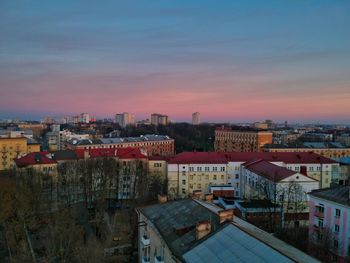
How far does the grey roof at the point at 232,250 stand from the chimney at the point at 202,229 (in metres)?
0.69

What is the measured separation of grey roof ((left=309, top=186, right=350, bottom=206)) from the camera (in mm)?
24703

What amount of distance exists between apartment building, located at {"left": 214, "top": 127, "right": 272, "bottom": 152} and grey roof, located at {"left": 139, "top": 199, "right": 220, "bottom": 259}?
7444cm

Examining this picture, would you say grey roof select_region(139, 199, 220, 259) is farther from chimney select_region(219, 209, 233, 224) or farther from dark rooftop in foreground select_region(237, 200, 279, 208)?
dark rooftop in foreground select_region(237, 200, 279, 208)

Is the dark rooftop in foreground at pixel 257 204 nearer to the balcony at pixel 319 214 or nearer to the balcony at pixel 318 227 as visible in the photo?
the balcony at pixel 318 227

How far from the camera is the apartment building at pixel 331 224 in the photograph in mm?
23219

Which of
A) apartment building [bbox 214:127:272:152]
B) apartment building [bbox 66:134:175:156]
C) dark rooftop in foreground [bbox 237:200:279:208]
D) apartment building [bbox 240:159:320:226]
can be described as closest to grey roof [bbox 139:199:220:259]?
dark rooftop in foreground [bbox 237:200:279:208]

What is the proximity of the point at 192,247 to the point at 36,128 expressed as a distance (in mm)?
167115

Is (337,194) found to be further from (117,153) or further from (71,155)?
(71,155)

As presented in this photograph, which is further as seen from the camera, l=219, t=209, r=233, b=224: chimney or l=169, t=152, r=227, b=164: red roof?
l=169, t=152, r=227, b=164: red roof

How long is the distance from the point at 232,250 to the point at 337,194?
17400 millimetres

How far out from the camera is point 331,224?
25422 mm

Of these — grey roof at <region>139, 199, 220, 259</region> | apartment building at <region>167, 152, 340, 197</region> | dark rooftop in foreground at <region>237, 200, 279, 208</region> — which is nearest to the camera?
grey roof at <region>139, 199, 220, 259</region>

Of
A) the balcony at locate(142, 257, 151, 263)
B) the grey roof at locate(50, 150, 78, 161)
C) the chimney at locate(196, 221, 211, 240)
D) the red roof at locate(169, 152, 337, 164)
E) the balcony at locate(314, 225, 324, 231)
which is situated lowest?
the balcony at locate(314, 225, 324, 231)

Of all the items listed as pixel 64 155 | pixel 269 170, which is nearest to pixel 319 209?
pixel 269 170
